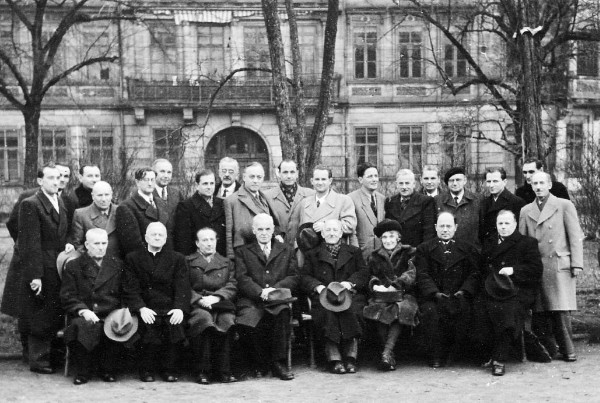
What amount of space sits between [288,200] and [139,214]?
1.76 m

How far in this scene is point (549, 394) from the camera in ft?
24.1

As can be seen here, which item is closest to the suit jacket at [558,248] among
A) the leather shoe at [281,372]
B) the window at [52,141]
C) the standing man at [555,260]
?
the standing man at [555,260]

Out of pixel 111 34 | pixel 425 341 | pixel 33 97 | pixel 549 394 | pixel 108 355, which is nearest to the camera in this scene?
pixel 549 394

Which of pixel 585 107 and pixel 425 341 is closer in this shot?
pixel 425 341

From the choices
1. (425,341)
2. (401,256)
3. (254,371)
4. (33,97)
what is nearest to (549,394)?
(425,341)

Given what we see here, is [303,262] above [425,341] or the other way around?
above

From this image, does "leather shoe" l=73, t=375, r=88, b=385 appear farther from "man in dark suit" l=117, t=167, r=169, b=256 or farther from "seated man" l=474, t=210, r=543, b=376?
"seated man" l=474, t=210, r=543, b=376

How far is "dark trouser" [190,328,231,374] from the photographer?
315 inches

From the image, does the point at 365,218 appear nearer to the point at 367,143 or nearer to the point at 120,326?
the point at 120,326

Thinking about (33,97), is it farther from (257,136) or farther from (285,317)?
(257,136)

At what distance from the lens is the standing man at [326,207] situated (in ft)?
29.3


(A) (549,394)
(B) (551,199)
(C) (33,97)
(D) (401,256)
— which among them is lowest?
(A) (549,394)

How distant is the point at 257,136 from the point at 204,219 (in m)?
20.8

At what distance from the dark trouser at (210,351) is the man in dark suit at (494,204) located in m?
3.24
